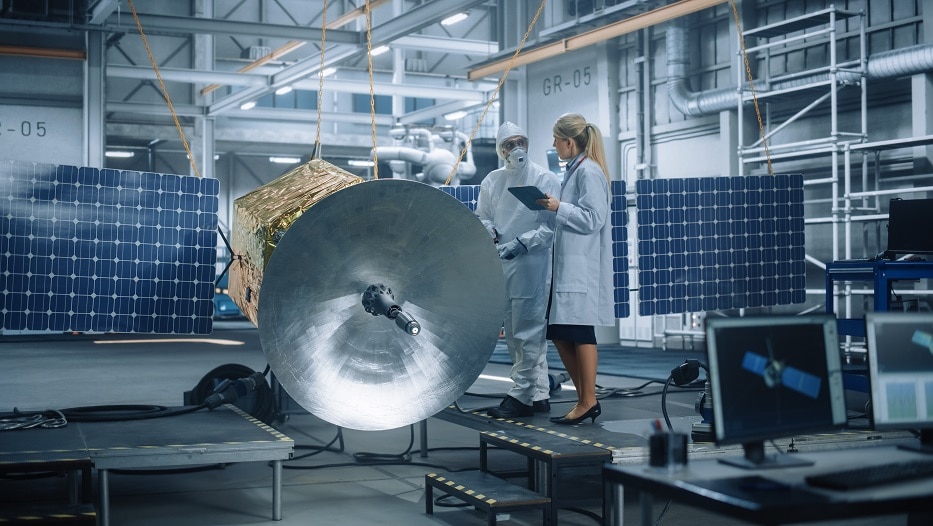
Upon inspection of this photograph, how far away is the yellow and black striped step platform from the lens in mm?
4086

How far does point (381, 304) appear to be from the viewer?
5.01 metres

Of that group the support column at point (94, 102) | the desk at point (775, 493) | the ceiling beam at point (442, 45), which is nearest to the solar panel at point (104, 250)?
the desk at point (775, 493)

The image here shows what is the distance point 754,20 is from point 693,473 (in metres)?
12.6

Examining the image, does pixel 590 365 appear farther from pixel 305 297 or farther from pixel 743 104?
Result: pixel 743 104

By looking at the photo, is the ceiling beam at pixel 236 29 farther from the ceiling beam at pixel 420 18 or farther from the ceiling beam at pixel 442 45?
the ceiling beam at pixel 442 45

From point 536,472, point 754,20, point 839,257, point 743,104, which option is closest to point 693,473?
point 536,472

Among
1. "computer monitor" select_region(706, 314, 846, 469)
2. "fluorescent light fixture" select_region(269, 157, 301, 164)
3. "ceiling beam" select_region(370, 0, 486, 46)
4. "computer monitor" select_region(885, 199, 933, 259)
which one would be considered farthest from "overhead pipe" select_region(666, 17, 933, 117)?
"fluorescent light fixture" select_region(269, 157, 301, 164)

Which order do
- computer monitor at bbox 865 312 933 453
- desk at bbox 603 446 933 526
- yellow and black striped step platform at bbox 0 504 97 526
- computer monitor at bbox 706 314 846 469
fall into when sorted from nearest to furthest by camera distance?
desk at bbox 603 446 933 526 → computer monitor at bbox 706 314 846 469 → computer monitor at bbox 865 312 933 453 → yellow and black striped step platform at bbox 0 504 97 526

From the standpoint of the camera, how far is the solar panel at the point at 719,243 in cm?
732

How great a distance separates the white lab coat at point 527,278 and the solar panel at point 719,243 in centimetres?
136

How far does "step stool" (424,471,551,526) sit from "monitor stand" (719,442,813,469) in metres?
1.82

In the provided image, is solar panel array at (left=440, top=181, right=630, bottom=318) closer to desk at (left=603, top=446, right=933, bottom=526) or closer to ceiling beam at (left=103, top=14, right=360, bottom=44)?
desk at (left=603, top=446, right=933, bottom=526)

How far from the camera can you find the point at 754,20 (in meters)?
14.3

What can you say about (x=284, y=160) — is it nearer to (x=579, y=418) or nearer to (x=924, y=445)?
(x=579, y=418)
